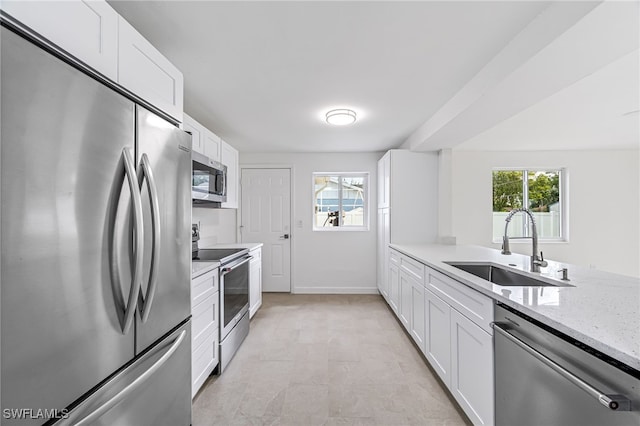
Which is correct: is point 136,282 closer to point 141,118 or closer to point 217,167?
point 141,118

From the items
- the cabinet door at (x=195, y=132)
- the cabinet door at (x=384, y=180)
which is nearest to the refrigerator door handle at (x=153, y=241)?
the cabinet door at (x=195, y=132)

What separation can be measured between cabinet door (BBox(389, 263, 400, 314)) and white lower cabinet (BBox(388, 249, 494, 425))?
0.51 meters

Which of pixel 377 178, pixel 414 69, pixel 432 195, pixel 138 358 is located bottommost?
pixel 138 358

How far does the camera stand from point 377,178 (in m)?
4.62

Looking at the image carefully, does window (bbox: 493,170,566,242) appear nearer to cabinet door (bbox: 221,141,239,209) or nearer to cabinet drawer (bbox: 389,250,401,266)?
cabinet drawer (bbox: 389,250,401,266)

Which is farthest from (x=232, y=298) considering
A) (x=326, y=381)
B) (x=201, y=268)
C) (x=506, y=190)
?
(x=506, y=190)

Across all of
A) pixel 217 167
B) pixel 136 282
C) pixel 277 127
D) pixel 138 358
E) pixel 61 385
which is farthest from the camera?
pixel 277 127

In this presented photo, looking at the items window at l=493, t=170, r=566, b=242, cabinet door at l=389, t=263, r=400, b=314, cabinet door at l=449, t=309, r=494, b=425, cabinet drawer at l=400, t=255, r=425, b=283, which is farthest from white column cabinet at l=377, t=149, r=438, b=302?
cabinet door at l=449, t=309, r=494, b=425

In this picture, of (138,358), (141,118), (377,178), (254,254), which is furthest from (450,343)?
(377,178)

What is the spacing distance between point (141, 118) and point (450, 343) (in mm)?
2127

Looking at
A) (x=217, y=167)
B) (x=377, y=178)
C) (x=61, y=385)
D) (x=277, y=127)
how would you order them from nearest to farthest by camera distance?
(x=61, y=385) < (x=217, y=167) < (x=277, y=127) < (x=377, y=178)

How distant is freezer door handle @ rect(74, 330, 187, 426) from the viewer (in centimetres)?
86

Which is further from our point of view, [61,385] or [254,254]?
[254,254]

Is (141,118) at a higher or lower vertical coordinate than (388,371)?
higher
